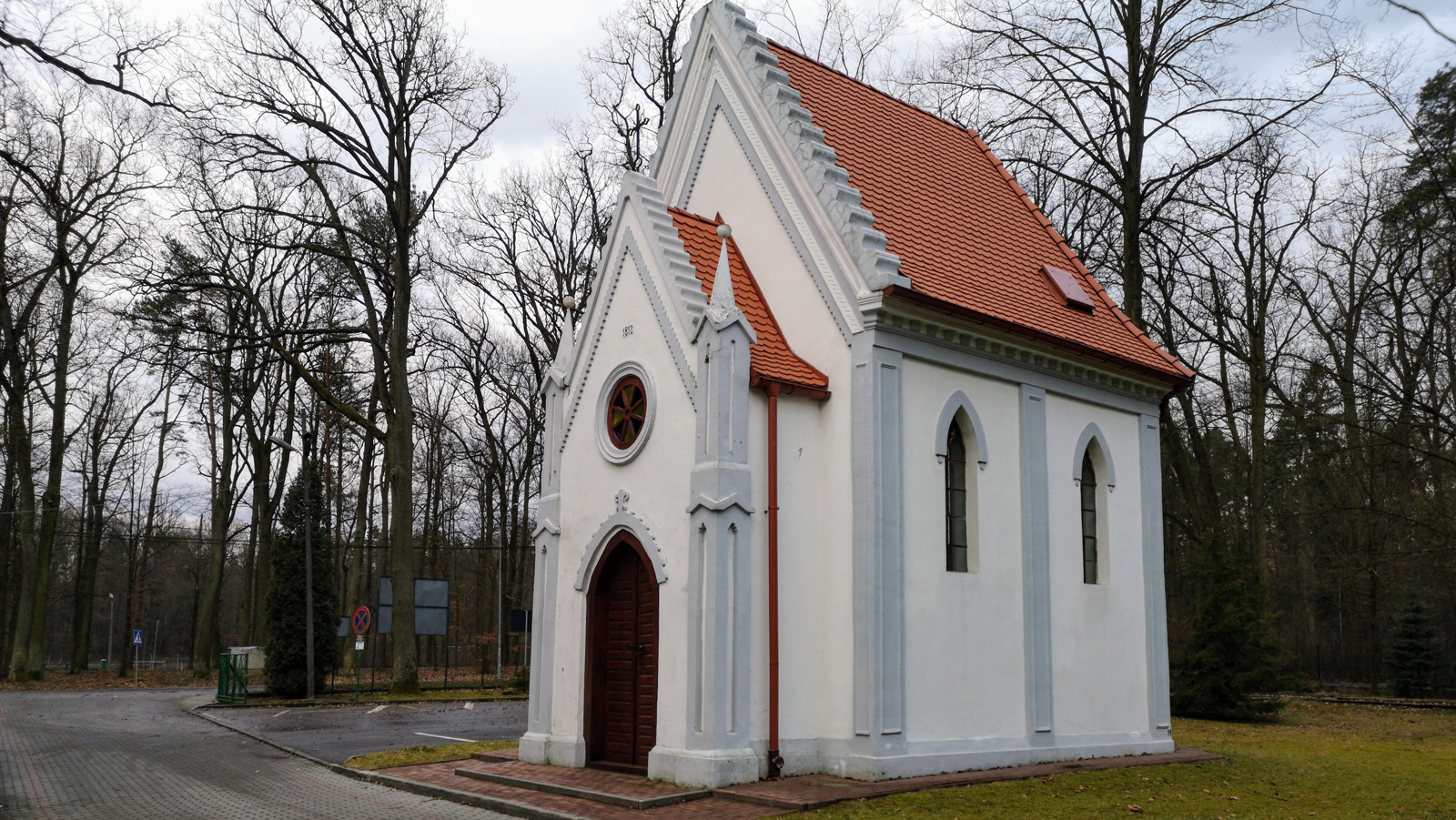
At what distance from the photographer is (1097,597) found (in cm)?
1620

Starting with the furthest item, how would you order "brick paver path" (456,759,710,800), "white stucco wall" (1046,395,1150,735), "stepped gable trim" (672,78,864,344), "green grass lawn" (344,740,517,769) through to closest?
"white stucco wall" (1046,395,1150,735)
"green grass lawn" (344,740,517,769)
"stepped gable trim" (672,78,864,344)
"brick paver path" (456,759,710,800)

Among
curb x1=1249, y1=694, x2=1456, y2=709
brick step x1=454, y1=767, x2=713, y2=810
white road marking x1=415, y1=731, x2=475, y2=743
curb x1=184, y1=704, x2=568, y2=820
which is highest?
brick step x1=454, y1=767, x2=713, y2=810

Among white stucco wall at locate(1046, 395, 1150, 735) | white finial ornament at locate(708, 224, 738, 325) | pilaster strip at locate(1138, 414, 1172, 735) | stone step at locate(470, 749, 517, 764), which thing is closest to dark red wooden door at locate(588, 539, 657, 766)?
stone step at locate(470, 749, 517, 764)

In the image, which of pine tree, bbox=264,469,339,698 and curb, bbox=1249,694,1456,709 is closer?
curb, bbox=1249,694,1456,709

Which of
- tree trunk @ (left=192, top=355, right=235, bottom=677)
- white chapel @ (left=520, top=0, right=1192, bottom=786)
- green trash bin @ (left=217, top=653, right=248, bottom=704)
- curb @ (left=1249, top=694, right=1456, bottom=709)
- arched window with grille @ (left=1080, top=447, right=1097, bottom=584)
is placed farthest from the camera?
tree trunk @ (left=192, top=355, right=235, bottom=677)

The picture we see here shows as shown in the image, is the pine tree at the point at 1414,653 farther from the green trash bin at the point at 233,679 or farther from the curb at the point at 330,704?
the green trash bin at the point at 233,679

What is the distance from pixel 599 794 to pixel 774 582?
296cm

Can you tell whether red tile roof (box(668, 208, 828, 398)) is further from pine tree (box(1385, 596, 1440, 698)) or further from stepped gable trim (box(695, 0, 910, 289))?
pine tree (box(1385, 596, 1440, 698))

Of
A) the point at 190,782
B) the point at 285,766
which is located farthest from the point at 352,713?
the point at 190,782

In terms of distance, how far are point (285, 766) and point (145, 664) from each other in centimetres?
5146

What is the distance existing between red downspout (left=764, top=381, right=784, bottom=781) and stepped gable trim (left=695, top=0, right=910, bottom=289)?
6.38 ft

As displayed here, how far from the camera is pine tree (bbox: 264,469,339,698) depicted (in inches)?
1192

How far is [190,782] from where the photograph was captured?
555 inches

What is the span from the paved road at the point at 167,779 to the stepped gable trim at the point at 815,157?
24.4 feet
